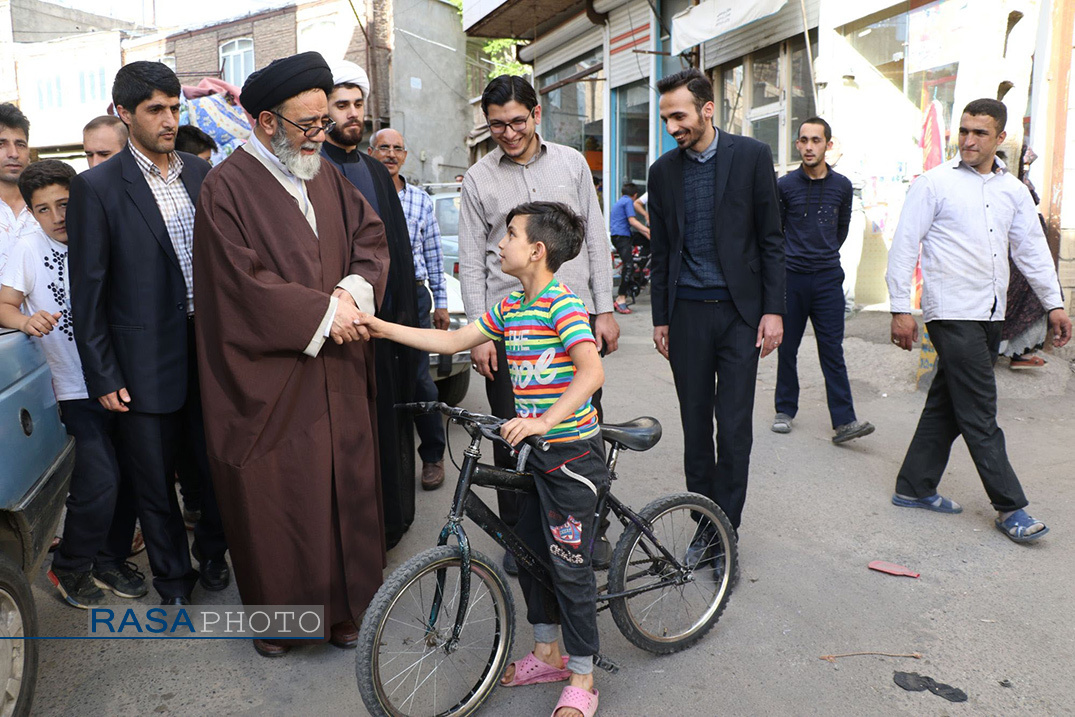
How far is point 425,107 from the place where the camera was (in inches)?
1115

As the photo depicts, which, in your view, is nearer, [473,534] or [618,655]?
[618,655]

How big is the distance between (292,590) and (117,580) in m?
1.08

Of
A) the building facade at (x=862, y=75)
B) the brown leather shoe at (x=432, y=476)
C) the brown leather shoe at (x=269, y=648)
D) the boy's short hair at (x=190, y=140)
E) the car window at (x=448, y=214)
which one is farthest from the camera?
the car window at (x=448, y=214)

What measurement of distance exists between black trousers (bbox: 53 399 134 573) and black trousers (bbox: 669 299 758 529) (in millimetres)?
2392

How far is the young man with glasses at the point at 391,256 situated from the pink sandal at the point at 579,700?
143 centimetres

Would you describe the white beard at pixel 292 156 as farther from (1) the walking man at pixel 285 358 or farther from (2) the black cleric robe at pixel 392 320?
(2) the black cleric robe at pixel 392 320

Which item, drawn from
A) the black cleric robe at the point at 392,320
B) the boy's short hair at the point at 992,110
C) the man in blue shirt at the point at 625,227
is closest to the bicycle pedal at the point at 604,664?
the black cleric robe at the point at 392,320

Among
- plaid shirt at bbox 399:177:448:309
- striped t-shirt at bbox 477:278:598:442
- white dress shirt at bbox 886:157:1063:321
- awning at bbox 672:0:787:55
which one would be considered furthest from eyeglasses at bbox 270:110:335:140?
awning at bbox 672:0:787:55

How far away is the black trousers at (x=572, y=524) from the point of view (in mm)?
2570

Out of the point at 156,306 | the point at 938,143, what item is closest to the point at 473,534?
the point at 156,306

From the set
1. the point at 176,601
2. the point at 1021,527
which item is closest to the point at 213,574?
the point at 176,601

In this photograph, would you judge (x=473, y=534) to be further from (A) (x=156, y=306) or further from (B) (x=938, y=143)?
(B) (x=938, y=143)

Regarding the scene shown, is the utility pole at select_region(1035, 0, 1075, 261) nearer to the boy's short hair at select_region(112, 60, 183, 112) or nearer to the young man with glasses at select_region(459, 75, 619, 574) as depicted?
the young man with glasses at select_region(459, 75, 619, 574)

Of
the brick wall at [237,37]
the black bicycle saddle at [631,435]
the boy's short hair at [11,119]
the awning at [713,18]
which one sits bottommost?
the black bicycle saddle at [631,435]
